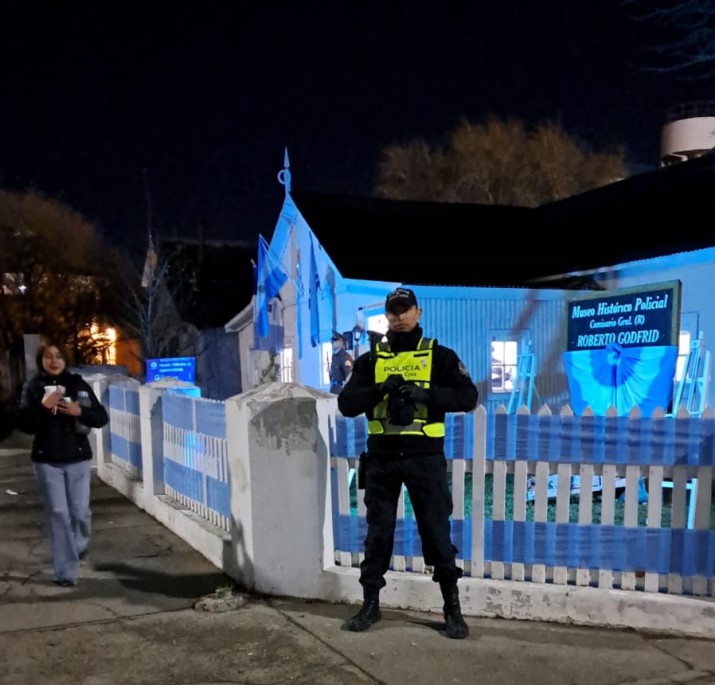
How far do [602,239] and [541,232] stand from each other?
3197 millimetres

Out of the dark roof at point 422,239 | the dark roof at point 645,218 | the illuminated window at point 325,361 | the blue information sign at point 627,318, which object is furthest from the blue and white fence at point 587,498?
the illuminated window at point 325,361

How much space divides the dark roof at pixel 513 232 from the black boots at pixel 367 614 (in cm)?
849

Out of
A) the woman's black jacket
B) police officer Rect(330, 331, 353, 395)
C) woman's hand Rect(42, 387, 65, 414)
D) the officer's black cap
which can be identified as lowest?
police officer Rect(330, 331, 353, 395)

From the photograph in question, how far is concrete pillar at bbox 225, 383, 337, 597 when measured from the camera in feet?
15.1

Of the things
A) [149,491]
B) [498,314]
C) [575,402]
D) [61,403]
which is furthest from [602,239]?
[61,403]

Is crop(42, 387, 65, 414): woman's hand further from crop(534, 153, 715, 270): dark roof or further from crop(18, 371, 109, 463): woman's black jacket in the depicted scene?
crop(534, 153, 715, 270): dark roof

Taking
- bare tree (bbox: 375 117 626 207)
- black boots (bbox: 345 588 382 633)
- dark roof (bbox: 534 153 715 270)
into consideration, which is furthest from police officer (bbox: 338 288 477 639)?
bare tree (bbox: 375 117 626 207)

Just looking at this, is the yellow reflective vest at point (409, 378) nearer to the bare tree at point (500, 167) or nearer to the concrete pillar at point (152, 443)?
the concrete pillar at point (152, 443)

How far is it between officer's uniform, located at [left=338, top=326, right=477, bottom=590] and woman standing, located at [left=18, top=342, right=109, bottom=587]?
2.21m

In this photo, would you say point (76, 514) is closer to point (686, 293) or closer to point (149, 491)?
point (149, 491)

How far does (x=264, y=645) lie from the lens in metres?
3.96

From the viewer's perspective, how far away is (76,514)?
519 centimetres

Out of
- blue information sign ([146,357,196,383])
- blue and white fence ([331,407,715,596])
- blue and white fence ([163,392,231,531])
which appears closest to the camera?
blue and white fence ([331,407,715,596])

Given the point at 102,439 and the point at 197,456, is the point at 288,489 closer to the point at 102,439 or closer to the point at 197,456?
the point at 197,456
